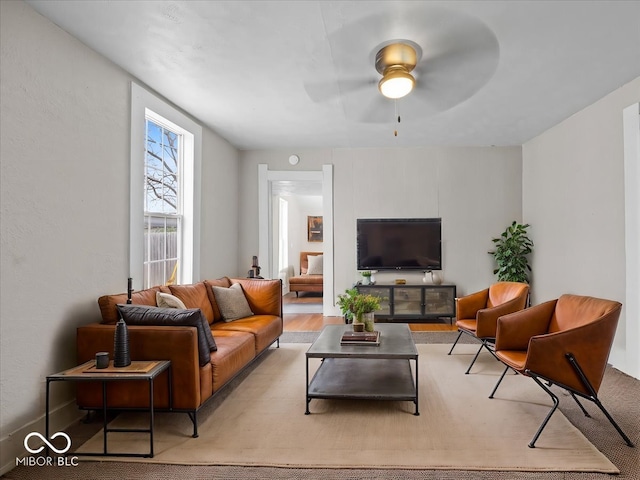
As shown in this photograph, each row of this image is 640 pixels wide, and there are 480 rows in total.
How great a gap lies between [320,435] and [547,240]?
4221 millimetres

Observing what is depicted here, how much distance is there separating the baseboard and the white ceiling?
2472mm

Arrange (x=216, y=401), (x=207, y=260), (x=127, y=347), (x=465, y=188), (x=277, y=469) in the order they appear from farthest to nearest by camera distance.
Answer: (x=465, y=188)
(x=207, y=260)
(x=216, y=401)
(x=127, y=347)
(x=277, y=469)

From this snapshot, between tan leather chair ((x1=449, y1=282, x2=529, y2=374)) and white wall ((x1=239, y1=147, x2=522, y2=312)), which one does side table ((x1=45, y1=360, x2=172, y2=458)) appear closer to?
tan leather chair ((x1=449, y1=282, x2=529, y2=374))

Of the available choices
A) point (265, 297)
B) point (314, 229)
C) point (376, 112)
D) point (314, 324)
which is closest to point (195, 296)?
point (265, 297)

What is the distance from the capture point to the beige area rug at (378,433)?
228 centimetres

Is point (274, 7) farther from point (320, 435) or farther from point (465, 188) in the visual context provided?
point (465, 188)

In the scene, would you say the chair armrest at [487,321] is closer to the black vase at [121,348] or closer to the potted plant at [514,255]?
the potted plant at [514,255]

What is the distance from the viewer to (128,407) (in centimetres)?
256

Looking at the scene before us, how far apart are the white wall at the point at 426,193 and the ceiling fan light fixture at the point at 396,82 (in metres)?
2.98

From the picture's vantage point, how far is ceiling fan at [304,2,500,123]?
275 cm

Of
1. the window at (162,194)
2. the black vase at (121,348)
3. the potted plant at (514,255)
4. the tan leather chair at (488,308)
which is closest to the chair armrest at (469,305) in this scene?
the tan leather chair at (488,308)

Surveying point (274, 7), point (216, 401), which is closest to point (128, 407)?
point (216, 401)

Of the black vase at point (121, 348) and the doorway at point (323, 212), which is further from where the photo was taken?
the doorway at point (323, 212)

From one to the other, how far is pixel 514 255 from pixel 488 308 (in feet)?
6.67
